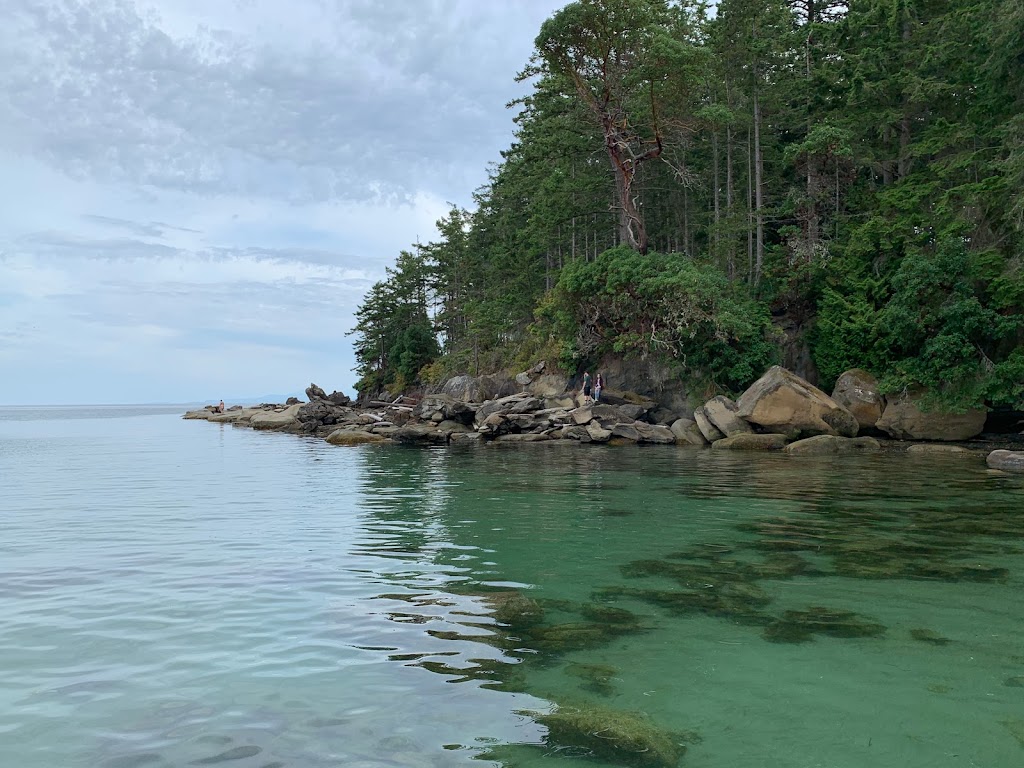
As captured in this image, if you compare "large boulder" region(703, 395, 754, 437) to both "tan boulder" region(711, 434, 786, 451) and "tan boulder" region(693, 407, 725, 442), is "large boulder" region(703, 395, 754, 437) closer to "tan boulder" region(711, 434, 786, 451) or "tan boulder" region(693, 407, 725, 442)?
"tan boulder" region(693, 407, 725, 442)

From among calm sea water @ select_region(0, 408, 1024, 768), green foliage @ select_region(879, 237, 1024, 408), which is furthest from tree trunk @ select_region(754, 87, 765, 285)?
calm sea water @ select_region(0, 408, 1024, 768)

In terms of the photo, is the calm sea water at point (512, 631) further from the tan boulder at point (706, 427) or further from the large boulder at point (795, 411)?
the tan boulder at point (706, 427)

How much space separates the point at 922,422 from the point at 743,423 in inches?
235

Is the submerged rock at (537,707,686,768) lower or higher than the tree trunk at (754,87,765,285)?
lower

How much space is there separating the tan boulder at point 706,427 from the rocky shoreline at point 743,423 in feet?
0.13

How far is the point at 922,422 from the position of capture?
2369 cm

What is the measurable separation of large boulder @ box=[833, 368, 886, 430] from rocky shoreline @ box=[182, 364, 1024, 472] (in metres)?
0.03

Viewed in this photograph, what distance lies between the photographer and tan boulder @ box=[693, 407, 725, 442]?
26.1 m

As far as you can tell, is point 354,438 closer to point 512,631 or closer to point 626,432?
point 626,432

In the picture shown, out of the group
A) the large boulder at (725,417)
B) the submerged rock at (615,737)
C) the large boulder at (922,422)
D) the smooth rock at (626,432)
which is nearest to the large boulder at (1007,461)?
the large boulder at (922,422)

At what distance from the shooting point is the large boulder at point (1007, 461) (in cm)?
1628

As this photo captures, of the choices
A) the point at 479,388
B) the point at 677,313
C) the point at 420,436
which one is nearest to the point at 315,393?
the point at 479,388

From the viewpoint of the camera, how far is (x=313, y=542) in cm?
981

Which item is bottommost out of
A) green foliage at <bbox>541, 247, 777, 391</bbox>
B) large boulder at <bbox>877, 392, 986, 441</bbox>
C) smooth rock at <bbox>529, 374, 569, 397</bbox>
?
large boulder at <bbox>877, 392, 986, 441</bbox>
